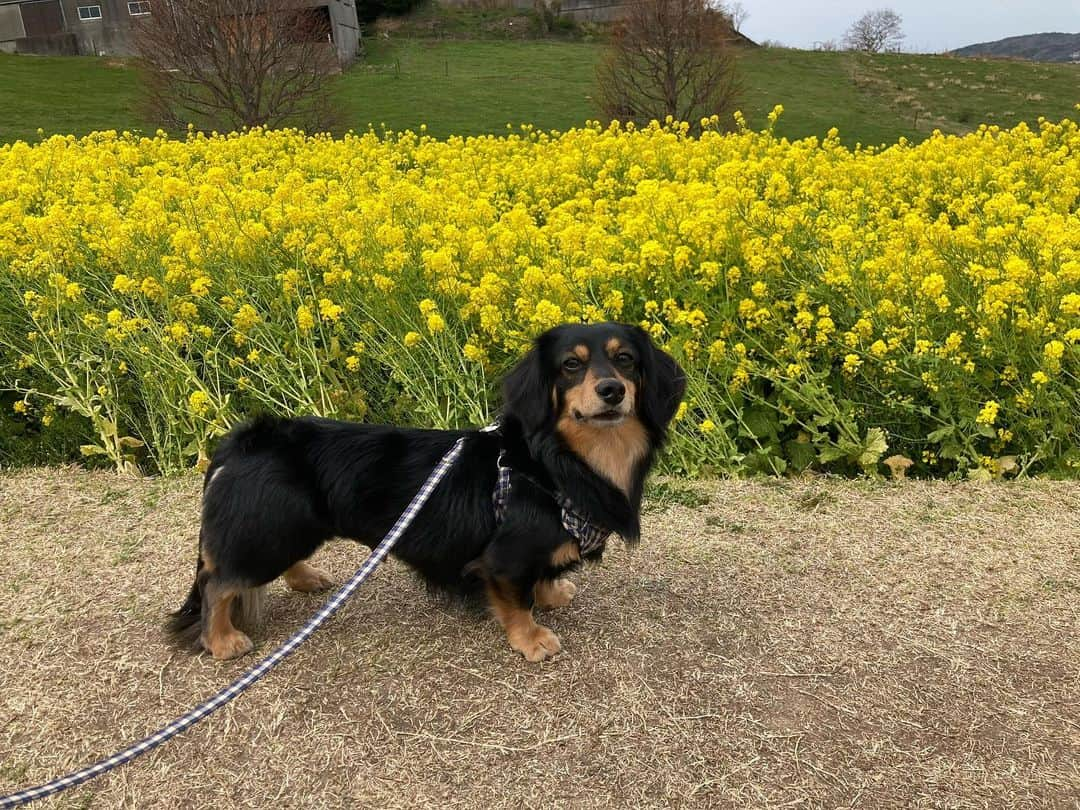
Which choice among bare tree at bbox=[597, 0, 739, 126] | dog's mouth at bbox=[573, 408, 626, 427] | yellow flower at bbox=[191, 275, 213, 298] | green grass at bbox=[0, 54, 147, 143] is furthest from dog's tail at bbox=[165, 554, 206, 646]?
green grass at bbox=[0, 54, 147, 143]

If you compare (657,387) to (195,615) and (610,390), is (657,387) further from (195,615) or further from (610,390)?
(195,615)

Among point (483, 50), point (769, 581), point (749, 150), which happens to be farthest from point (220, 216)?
point (483, 50)

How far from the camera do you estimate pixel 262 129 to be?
11.3 meters

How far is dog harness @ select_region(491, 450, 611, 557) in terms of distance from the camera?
2.38 metres

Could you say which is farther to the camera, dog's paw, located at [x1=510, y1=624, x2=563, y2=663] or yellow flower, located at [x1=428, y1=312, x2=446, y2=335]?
yellow flower, located at [x1=428, y1=312, x2=446, y2=335]

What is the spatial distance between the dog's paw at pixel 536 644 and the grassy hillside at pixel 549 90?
2008cm

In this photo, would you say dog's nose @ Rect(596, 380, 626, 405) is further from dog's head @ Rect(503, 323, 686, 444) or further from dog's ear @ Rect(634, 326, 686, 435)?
dog's ear @ Rect(634, 326, 686, 435)

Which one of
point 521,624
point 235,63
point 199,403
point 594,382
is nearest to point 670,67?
point 235,63

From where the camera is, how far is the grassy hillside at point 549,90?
A: 78.7ft

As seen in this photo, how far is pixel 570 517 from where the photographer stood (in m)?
2.38

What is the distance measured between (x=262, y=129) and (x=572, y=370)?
409 inches

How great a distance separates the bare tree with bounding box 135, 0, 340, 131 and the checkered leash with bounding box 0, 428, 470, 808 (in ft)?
40.1

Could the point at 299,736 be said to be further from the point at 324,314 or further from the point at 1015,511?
the point at 1015,511

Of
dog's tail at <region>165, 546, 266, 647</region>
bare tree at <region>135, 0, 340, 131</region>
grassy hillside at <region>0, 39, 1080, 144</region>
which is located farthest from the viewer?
grassy hillside at <region>0, 39, 1080, 144</region>
